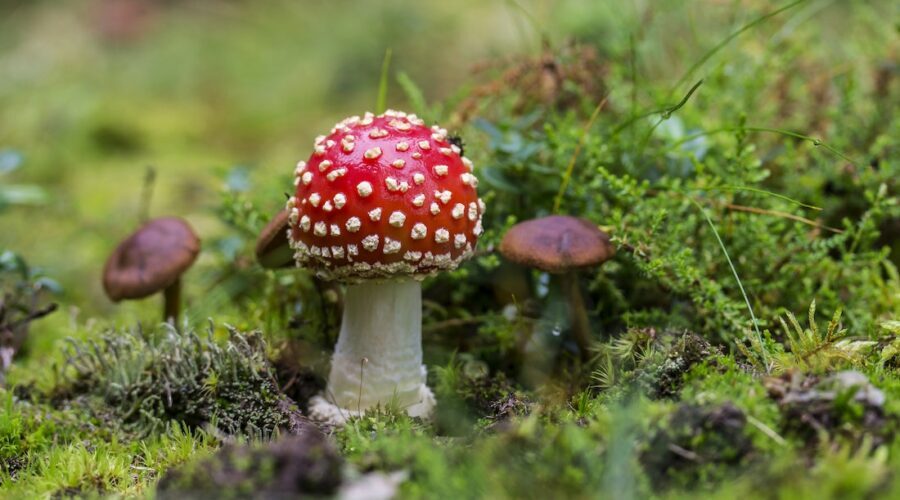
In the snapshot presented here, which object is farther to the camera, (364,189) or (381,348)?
(381,348)

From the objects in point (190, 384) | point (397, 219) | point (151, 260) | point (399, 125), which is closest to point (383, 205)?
point (397, 219)

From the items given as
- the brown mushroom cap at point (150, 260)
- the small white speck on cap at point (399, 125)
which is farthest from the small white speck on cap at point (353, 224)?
the brown mushroom cap at point (150, 260)

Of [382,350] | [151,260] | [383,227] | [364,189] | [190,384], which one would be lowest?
[190,384]

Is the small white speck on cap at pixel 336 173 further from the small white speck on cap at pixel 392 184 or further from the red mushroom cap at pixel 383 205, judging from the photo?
the small white speck on cap at pixel 392 184

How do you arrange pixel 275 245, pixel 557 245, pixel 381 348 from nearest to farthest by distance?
pixel 557 245 → pixel 381 348 → pixel 275 245

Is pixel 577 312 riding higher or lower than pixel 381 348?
higher

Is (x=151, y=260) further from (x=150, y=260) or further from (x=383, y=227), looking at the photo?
(x=383, y=227)

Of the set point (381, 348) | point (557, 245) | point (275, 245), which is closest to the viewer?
point (557, 245)
